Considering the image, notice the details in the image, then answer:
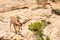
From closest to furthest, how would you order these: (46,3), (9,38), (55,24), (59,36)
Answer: (9,38) → (59,36) → (55,24) → (46,3)

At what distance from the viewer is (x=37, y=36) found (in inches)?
342

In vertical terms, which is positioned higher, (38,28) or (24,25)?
(38,28)

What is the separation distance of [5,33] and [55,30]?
8.81 ft

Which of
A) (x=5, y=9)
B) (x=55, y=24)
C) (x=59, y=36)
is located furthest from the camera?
(x=5, y=9)

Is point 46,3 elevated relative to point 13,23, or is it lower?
lower

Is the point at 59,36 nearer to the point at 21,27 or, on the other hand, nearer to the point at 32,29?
the point at 32,29

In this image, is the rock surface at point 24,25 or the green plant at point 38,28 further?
the green plant at point 38,28

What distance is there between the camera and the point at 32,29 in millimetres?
9109

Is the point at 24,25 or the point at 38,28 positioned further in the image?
the point at 24,25

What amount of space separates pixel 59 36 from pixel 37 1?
292 inches

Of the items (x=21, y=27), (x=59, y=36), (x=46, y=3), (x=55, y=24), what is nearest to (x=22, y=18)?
(x=21, y=27)

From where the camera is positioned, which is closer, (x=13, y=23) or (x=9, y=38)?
(x=9, y=38)

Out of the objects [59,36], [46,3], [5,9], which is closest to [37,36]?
[59,36]

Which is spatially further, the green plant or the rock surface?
Result: the green plant
